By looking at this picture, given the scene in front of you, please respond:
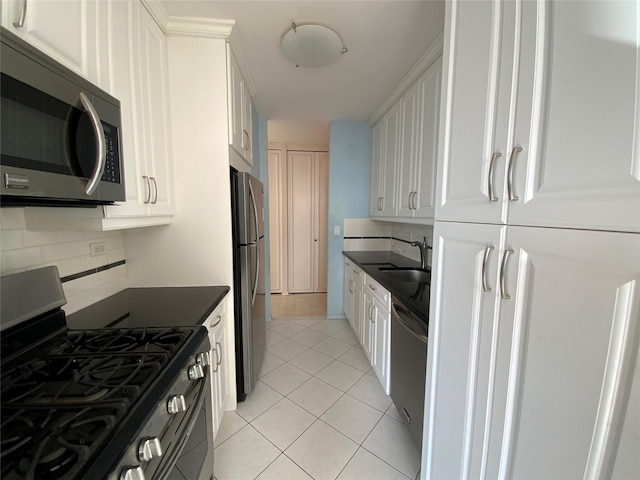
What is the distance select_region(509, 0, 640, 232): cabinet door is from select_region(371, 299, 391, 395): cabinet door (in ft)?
4.52

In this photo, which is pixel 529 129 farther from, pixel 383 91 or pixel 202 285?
pixel 383 91

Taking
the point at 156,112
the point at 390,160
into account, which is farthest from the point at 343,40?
the point at 156,112

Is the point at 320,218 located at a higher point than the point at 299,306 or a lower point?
higher

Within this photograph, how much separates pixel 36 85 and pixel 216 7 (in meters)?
1.17

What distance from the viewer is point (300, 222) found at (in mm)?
4551

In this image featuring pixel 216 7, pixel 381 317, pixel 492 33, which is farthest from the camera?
pixel 381 317

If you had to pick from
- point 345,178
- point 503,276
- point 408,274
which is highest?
point 345,178

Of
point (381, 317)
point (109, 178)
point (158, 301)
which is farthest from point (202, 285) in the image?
point (381, 317)

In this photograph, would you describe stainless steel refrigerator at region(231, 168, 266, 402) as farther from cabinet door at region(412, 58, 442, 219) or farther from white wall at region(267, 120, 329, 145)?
white wall at region(267, 120, 329, 145)

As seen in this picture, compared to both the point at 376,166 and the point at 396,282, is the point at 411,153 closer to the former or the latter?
the point at 376,166

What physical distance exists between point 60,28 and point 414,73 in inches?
79.2

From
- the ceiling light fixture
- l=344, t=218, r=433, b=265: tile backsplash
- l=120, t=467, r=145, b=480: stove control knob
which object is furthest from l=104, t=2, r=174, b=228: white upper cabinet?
l=344, t=218, r=433, b=265: tile backsplash

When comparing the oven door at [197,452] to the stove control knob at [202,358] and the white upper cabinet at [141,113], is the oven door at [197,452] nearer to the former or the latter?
the stove control knob at [202,358]

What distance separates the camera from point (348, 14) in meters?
1.46
